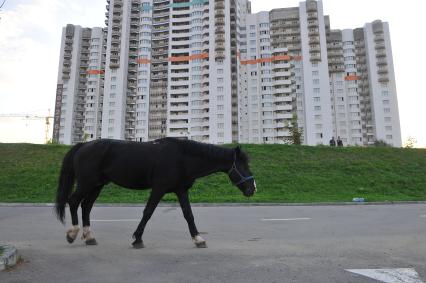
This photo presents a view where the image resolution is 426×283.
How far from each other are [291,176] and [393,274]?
61.0ft

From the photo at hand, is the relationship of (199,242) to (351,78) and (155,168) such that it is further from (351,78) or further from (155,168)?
(351,78)

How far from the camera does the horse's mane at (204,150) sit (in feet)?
18.9

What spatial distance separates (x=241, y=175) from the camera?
227 inches

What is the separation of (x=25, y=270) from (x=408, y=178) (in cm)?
2368

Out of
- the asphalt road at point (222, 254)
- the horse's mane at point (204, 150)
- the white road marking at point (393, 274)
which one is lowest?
the white road marking at point (393, 274)

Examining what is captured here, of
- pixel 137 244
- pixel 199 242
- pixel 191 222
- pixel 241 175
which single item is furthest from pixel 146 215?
pixel 241 175

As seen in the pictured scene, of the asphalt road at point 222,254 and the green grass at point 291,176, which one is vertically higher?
the green grass at point 291,176

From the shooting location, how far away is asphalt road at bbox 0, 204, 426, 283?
12.7ft

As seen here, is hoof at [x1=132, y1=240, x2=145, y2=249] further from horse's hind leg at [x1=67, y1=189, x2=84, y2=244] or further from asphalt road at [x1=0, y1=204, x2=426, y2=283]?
horse's hind leg at [x1=67, y1=189, x2=84, y2=244]

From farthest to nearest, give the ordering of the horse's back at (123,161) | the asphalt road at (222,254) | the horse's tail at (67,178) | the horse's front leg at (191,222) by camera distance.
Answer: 1. the horse's tail at (67,178)
2. the horse's back at (123,161)
3. the horse's front leg at (191,222)
4. the asphalt road at (222,254)

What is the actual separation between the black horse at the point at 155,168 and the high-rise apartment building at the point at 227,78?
83585 mm

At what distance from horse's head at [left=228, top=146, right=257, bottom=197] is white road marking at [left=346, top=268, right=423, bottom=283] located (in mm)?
2095

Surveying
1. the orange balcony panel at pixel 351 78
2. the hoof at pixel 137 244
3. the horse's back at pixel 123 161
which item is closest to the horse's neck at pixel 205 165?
the horse's back at pixel 123 161

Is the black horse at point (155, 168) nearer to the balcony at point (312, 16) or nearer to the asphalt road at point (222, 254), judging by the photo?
the asphalt road at point (222, 254)
